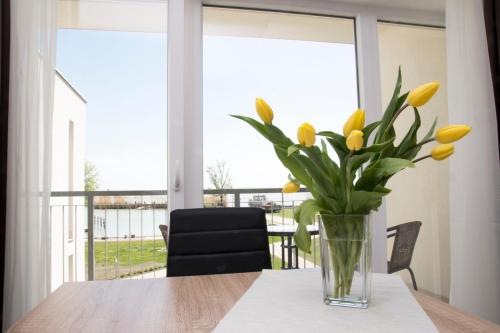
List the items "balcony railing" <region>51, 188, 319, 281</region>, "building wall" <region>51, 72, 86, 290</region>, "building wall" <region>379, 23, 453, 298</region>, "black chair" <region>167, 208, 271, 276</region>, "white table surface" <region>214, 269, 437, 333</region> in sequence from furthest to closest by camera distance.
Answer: "building wall" <region>379, 23, 453, 298</region>
"balcony railing" <region>51, 188, 319, 281</region>
"building wall" <region>51, 72, 86, 290</region>
"black chair" <region>167, 208, 271, 276</region>
"white table surface" <region>214, 269, 437, 333</region>

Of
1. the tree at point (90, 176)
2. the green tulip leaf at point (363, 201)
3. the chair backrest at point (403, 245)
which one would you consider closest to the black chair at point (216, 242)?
the green tulip leaf at point (363, 201)

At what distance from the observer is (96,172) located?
7.97 feet

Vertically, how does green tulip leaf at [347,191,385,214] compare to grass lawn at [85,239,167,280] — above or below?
above

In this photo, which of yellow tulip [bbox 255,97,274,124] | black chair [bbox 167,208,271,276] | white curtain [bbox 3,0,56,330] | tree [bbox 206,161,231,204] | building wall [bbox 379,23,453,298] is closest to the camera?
yellow tulip [bbox 255,97,274,124]

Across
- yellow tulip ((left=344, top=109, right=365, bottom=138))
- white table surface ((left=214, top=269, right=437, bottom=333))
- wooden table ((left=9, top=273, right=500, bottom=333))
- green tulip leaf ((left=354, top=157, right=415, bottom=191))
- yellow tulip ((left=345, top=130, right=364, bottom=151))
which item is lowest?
wooden table ((left=9, top=273, right=500, bottom=333))

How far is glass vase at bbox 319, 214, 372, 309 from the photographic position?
857mm

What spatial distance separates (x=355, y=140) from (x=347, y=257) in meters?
0.28

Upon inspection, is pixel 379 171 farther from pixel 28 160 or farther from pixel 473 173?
pixel 473 173

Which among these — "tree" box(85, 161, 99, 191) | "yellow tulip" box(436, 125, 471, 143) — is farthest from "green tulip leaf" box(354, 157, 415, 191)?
"tree" box(85, 161, 99, 191)

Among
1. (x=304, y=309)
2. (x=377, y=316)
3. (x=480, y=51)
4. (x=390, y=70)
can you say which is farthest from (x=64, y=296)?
(x=480, y=51)

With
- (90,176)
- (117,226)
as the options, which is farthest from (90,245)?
(90,176)

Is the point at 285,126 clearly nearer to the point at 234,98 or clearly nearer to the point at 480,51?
the point at 234,98

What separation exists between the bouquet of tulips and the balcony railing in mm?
1604

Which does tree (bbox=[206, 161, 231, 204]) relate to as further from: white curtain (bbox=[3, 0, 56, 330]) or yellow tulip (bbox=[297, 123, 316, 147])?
yellow tulip (bbox=[297, 123, 316, 147])
